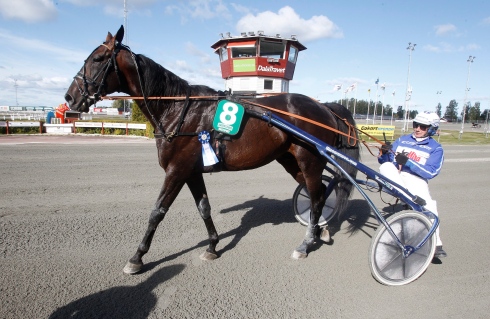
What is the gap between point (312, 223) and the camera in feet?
11.9

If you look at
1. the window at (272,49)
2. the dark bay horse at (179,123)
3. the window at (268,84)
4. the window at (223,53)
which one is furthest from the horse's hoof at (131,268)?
the window at (223,53)

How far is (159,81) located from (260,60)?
24.8 meters

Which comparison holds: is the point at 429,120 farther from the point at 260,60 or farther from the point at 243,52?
the point at 243,52

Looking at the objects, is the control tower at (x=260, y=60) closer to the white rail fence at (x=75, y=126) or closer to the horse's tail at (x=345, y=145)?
the white rail fence at (x=75, y=126)

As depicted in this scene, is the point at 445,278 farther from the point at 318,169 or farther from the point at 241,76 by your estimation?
the point at 241,76

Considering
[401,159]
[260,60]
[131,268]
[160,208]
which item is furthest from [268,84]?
[131,268]

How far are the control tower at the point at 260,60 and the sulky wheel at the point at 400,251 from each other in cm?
2434

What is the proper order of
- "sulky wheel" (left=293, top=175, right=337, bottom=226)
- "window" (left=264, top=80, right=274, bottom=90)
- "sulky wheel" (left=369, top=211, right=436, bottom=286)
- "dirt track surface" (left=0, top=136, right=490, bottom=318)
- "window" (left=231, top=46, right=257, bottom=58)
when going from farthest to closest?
"window" (left=264, top=80, right=274, bottom=90), "window" (left=231, top=46, right=257, bottom=58), "sulky wheel" (left=293, top=175, right=337, bottom=226), "sulky wheel" (left=369, top=211, right=436, bottom=286), "dirt track surface" (left=0, top=136, right=490, bottom=318)

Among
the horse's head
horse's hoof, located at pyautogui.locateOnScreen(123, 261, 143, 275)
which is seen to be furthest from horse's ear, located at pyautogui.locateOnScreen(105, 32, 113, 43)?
horse's hoof, located at pyautogui.locateOnScreen(123, 261, 143, 275)

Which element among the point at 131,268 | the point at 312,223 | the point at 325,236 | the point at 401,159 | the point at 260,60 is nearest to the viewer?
the point at 131,268

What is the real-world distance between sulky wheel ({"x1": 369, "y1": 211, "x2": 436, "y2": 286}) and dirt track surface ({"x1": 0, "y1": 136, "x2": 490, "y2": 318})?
0.37ft

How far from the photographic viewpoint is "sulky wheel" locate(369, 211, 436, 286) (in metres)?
2.87

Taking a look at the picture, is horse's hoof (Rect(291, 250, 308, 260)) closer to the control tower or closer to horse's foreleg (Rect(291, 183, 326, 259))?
horse's foreleg (Rect(291, 183, 326, 259))

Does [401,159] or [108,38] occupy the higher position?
[108,38]
